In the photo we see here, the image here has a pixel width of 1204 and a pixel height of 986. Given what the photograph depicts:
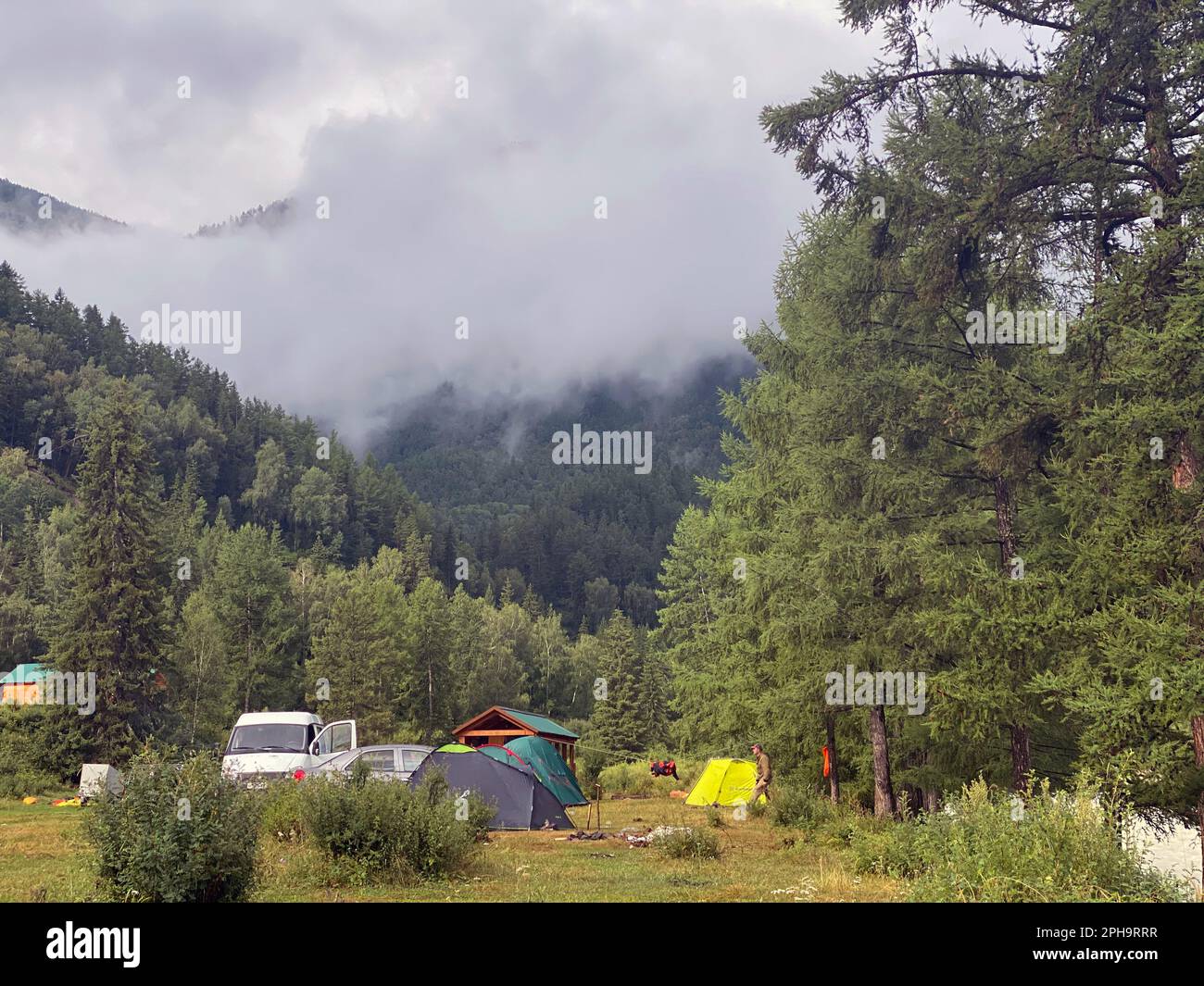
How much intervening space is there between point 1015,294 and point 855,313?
2.75 metres

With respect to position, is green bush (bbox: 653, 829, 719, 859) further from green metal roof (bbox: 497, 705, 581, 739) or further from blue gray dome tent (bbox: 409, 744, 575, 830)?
green metal roof (bbox: 497, 705, 581, 739)

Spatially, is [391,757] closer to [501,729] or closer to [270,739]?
[270,739]

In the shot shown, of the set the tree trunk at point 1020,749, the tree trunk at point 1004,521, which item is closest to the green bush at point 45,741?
the tree trunk at point 1020,749

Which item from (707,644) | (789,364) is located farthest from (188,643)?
(789,364)

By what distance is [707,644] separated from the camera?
3425cm

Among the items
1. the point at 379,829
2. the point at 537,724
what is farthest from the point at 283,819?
the point at 537,724

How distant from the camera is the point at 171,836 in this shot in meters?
9.20

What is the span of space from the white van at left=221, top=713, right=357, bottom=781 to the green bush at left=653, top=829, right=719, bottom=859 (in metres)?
9.25

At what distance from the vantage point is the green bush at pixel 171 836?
912 centimetres

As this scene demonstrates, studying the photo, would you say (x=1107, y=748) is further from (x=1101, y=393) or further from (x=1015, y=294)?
(x=1015, y=294)

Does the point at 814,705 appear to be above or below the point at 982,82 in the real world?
below

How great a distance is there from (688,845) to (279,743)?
1136cm

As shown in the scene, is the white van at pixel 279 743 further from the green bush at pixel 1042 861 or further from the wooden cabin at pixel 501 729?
the wooden cabin at pixel 501 729

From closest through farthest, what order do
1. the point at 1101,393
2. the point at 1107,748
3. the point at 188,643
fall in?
1. the point at 1107,748
2. the point at 1101,393
3. the point at 188,643
